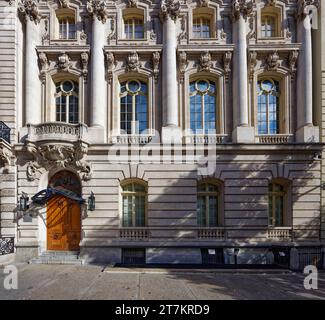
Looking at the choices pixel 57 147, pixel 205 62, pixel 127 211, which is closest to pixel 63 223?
pixel 127 211

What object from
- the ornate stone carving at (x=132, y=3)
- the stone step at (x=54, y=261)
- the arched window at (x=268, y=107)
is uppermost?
the ornate stone carving at (x=132, y=3)

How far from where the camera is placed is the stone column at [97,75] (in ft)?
50.0

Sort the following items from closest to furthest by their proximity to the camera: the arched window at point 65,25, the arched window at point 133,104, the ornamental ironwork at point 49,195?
the ornamental ironwork at point 49,195 < the arched window at point 133,104 < the arched window at point 65,25

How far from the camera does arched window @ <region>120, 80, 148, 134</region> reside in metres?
16.0

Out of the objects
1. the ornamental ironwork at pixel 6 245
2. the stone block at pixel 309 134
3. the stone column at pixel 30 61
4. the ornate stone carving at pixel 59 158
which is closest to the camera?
the ornamental ironwork at pixel 6 245

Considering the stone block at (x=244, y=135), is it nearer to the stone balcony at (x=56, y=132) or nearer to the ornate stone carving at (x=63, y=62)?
the stone balcony at (x=56, y=132)

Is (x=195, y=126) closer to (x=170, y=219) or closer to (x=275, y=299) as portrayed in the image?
(x=170, y=219)

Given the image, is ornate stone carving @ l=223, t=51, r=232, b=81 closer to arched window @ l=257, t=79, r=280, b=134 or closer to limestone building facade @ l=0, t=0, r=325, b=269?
limestone building facade @ l=0, t=0, r=325, b=269

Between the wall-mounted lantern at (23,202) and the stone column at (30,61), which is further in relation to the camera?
the stone column at (30,61)

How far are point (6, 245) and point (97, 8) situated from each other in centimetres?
1427

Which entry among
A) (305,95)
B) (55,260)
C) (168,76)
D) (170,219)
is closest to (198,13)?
(168,76)

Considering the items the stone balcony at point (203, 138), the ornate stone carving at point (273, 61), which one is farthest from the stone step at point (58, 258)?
the ornate stone carving at point (273, 61)

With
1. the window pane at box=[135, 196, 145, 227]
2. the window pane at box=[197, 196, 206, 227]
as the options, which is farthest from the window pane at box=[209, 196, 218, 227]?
the window pane at box=[135, 196, 145, 227]

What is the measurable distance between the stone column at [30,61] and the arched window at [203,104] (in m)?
9.29
